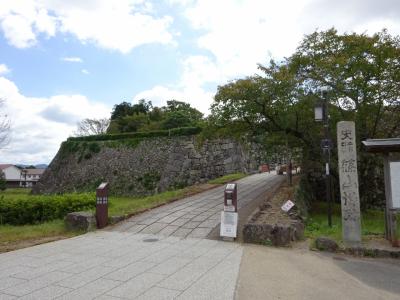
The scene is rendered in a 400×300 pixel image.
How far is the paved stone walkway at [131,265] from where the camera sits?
4082 millimetres

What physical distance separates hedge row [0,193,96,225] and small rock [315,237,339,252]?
23.3ft

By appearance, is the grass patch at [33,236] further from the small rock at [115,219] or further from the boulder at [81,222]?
the small rock at [115,219]

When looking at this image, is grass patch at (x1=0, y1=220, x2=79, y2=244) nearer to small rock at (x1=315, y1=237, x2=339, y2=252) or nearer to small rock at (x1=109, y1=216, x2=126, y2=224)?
small rock at (x1=109, y1=216, x2=126, y2=224)

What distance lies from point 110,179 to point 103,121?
20.7 m

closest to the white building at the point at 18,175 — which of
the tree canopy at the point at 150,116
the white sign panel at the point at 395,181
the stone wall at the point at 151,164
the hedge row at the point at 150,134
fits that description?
the tree canopy at the point at 150,116

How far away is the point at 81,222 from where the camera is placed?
7969 millimetres

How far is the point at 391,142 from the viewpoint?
21.0 ft

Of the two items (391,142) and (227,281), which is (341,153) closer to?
(391,142)

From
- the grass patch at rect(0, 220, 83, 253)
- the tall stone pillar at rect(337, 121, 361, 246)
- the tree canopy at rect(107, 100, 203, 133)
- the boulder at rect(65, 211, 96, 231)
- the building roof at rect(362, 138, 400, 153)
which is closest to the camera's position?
the building roof at rect(362, 138, 400, 153)

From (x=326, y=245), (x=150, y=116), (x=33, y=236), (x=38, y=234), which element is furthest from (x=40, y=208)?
(x=150, y=116)

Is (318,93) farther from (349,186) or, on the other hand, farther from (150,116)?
(150,116)

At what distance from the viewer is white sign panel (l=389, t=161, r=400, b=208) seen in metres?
6.41

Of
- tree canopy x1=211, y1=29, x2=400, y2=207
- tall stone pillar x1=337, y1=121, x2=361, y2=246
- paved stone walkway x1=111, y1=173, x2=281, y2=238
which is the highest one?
→ tree canopy x1=211, y1=29, x2=400, y2=207

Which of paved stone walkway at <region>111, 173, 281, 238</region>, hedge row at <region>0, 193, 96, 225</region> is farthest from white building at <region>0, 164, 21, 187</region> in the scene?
paved stone walkway at <region>111, 173, 281, 238</region>
